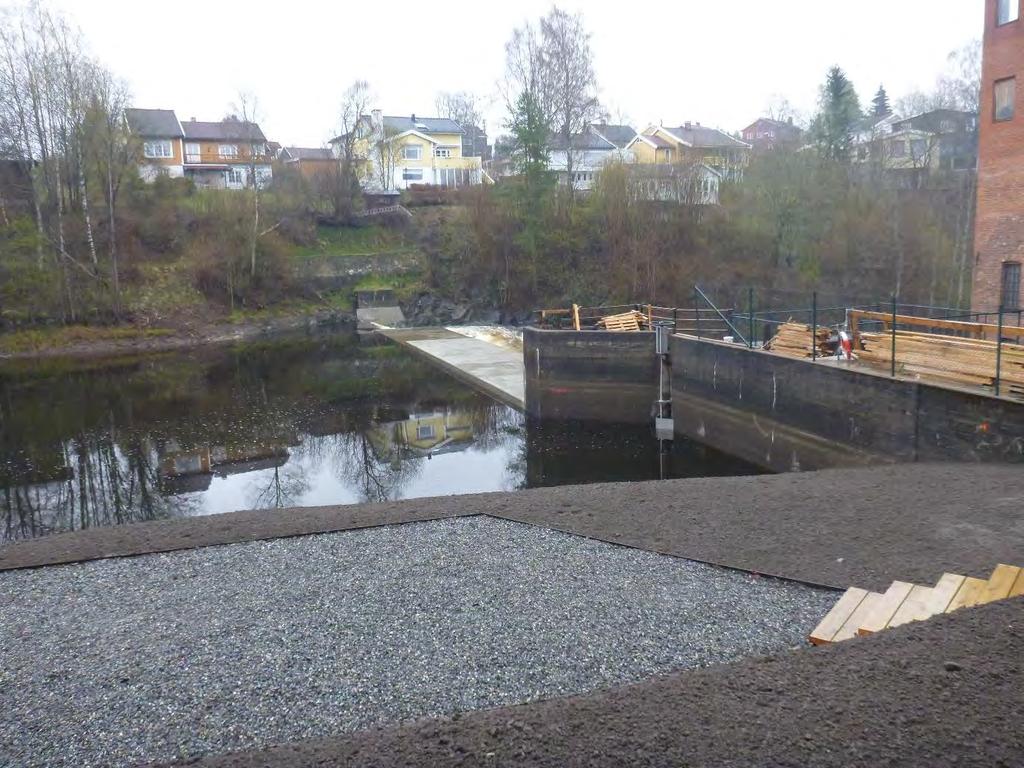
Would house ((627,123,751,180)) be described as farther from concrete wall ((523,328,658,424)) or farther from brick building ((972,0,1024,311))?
concrete wall ((523,328,658,424))

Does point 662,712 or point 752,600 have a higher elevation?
point 662,712

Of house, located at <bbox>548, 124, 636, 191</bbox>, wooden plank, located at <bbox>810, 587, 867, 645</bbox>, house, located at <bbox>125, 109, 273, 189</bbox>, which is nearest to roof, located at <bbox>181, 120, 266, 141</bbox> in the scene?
house, located at <bbox>125, 109, 273, 189</bbox>

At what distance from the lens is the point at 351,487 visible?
1508cm

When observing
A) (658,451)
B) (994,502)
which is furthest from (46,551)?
(658,451)

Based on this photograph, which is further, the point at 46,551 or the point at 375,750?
the point at 46,551

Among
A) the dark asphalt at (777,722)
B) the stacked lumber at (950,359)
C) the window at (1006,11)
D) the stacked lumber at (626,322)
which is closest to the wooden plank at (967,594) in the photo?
the dark asphalt at (777,722)

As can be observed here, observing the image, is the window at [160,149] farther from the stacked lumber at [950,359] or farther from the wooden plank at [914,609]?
the wooden plank at [914,609]

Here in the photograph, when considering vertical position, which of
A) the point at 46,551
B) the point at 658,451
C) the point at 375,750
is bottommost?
the point at 658,451

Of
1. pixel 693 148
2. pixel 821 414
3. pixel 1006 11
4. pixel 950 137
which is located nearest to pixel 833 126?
pixel 950 137

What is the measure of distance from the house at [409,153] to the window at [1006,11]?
4006 cm

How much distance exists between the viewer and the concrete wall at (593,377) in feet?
67.9

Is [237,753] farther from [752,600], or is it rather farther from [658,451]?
[658,451]

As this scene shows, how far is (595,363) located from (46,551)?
47.2ft

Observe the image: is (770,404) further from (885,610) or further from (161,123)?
(161,123)
